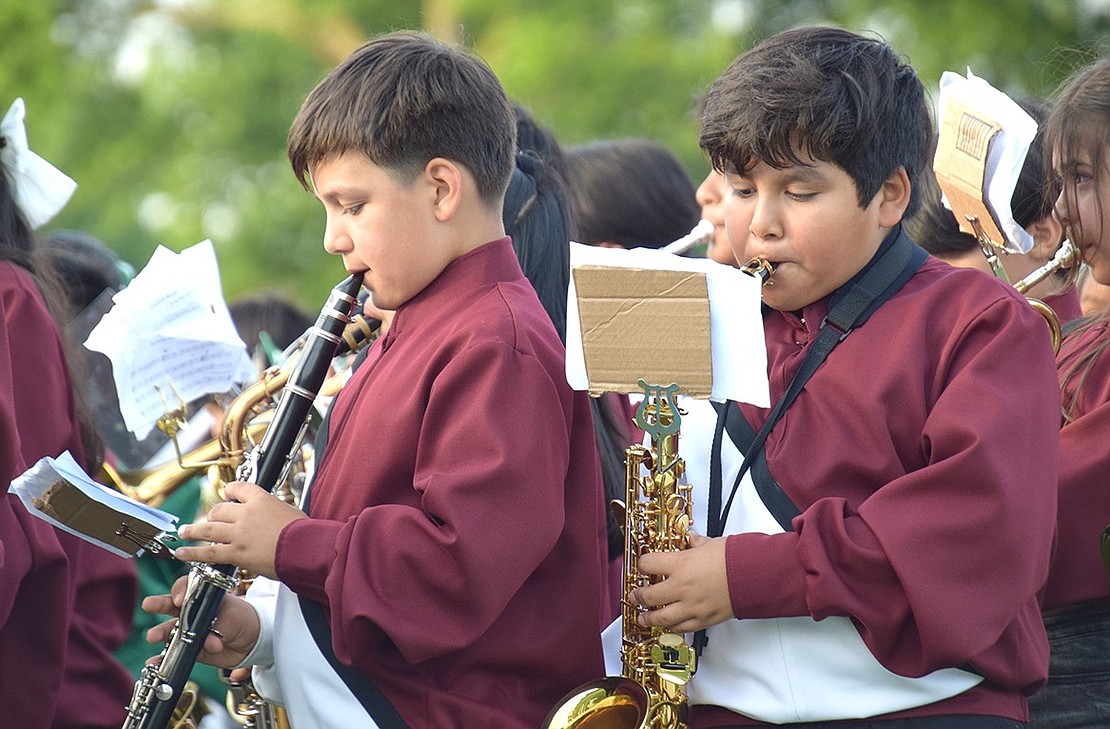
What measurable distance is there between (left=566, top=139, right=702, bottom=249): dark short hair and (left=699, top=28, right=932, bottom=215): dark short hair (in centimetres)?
193

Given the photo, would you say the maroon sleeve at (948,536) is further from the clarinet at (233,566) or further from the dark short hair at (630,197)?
the dark short hair at (630,197)

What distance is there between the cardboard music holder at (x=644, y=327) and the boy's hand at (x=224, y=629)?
0.96m

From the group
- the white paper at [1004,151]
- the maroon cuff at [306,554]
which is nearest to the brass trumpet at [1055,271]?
the white paper at [1004,151]

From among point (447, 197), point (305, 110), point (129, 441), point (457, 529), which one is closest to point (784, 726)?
point (457, 529)

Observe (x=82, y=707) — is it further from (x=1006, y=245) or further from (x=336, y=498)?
(x=1006, y=245)

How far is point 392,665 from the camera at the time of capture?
2.75m

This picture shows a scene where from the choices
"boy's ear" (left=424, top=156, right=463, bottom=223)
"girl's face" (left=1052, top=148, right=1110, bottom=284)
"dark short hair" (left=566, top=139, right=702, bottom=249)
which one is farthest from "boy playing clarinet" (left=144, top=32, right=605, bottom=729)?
"dark short hair" (left=566, top=139, right=702, bottom=249)

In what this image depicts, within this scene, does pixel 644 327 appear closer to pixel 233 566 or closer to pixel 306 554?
pixel 306 554

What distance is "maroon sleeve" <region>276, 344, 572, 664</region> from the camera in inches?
102

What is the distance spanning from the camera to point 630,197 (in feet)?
15.9

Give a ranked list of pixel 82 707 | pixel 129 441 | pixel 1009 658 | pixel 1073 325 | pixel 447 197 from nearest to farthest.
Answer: pixel 1009 658 < pixel 447 197 < pixel 1073 325 < pixel 82 707 < pixel 129 441

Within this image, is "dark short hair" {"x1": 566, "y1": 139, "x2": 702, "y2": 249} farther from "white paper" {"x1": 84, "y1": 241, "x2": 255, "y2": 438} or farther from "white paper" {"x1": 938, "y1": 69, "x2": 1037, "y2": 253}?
"white paper" {"x1": 938, "y1": 69, "x2": 1037, "y2": 253}

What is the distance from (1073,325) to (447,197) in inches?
59.6

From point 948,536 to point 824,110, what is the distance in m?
0.80
